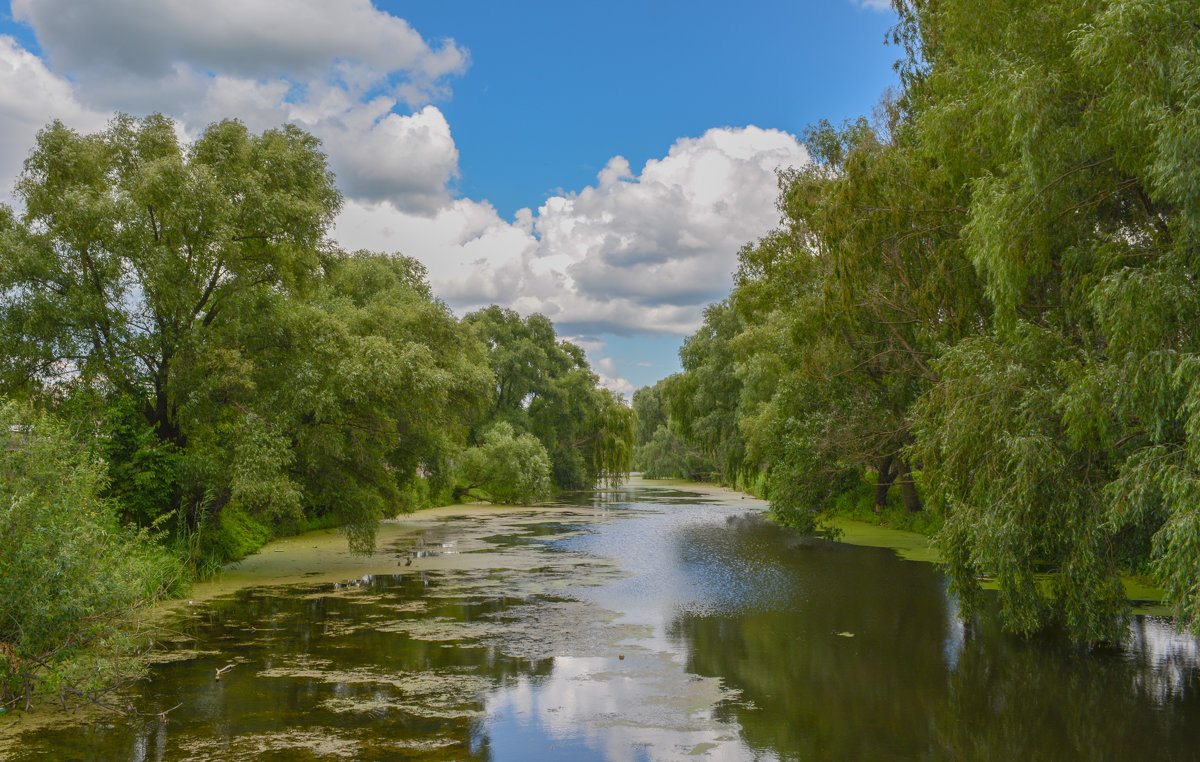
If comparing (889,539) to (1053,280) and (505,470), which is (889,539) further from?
(505,470)

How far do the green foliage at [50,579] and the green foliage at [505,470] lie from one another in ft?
91.8

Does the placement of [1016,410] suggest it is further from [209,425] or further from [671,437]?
[671,437]

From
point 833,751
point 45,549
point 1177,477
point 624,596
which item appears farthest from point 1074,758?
point 45,549

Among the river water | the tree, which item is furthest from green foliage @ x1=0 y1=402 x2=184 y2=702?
the tree

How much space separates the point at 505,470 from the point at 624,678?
1121 inches

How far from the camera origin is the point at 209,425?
52.5 ft

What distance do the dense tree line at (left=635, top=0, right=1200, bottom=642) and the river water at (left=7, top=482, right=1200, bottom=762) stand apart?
1.28m

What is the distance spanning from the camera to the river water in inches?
283

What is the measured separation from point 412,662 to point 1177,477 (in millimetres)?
8565

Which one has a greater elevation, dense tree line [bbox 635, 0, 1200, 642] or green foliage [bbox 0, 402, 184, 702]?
dense tree line [bbox 635, 0, 1200, 642]

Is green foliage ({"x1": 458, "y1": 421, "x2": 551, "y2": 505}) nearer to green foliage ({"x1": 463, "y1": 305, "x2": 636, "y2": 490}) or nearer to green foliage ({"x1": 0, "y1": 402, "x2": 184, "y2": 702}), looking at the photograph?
green foliage ({"x1": 463, "y1": 305, "x2": 636, "y2": 490})

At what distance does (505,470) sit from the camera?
37.3 m

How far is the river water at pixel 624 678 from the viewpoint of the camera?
7184 millimetres

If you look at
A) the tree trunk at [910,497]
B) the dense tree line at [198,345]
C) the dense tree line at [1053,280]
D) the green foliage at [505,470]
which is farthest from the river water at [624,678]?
the green foliage at [505,470]
